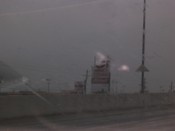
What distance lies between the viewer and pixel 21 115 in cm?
2539

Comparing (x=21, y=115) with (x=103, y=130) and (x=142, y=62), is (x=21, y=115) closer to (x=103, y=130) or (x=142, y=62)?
(x=103, y=130)

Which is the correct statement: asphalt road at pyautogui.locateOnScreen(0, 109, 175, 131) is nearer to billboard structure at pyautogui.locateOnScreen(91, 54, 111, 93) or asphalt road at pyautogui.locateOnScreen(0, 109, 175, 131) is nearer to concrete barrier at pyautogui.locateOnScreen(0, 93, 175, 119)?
concrete barrier at pyautogui.locateOnScreen(0, 93, 175, 119)

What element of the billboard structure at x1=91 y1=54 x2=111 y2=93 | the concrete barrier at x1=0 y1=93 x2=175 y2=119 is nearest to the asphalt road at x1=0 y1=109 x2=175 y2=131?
the concrete barrier at x1=0 y1=93 x2=175 y2=119

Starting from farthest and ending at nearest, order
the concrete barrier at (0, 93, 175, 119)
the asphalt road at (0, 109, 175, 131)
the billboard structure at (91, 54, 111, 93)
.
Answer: the billboard structure at (91, 54, 111, 93), the concrete barrier at (0, 93, 175, 119), the asphalt road at (0, 109, 175, 131)

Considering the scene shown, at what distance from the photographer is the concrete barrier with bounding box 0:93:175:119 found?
81.8ft

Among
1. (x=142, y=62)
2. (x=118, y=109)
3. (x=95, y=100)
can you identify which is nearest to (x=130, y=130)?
(x=95, y=100)

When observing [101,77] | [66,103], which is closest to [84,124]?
[66,103]

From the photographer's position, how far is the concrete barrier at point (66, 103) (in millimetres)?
24923

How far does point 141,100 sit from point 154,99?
8.87 feet

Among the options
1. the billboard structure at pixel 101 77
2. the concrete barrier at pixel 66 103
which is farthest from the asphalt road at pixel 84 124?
the billboard structure at pixel 101 77

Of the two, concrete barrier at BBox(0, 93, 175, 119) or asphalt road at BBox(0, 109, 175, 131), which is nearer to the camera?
asphalt road at BBox(0, 109, 175, 131)

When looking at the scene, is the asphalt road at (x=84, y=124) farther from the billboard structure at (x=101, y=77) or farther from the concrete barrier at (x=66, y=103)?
the billboard structure at (x=101, y=77)

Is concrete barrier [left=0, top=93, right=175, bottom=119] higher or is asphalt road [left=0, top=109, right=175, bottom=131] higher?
concrete barrier [left=0, top=93, right=175, bottom=119]

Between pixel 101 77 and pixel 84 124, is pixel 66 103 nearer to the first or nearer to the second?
pixel 84 124
